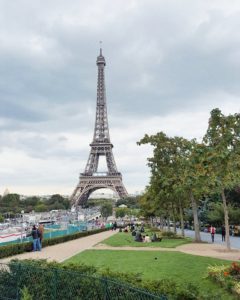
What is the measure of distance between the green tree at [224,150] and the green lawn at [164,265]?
16.4 ft

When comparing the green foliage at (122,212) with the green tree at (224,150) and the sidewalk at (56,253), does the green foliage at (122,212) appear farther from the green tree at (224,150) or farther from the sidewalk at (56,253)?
the green tree at (224,150)

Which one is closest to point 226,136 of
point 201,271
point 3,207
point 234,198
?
point 201,271

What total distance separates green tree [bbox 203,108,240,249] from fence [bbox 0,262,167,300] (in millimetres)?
14307

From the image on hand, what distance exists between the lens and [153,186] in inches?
1346

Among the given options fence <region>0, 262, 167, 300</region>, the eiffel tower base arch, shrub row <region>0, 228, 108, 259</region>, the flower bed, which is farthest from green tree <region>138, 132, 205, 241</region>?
the eiffel tower base arch

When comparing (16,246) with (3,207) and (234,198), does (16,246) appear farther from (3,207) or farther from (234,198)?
(3,207)

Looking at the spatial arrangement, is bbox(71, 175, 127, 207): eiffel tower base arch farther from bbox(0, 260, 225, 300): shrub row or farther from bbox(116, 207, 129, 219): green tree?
bbox(0, 260, 225, 300): shrub row

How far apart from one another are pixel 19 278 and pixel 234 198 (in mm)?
46597

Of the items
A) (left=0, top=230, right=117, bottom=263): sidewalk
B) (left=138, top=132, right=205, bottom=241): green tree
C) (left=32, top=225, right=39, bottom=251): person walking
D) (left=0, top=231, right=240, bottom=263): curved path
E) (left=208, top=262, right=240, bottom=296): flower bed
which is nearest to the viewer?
(left=208, top=262, right=240, bottom=296): flower bed

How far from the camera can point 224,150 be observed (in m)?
22.9

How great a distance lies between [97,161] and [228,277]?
4572 inches

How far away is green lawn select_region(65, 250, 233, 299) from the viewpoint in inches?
560

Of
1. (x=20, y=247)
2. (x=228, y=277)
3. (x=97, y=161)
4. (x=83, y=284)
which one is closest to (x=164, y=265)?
(x=228, y=277)

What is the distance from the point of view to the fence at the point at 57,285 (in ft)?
29.4
